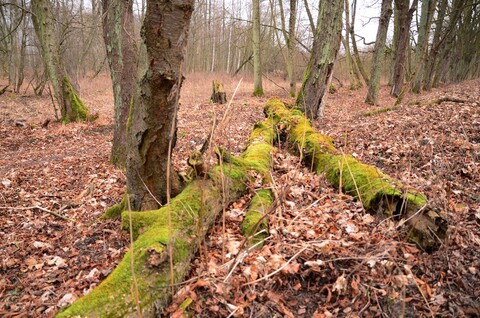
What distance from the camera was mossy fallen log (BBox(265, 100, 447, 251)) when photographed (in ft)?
8.73

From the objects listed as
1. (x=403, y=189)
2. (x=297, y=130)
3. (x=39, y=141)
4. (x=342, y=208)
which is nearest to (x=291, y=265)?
(x=342, y=208)

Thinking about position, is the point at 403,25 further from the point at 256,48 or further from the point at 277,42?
the point at 277,42

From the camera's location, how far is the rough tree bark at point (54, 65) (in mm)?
9474

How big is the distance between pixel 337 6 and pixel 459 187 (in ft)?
18.6

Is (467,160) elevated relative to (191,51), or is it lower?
lower

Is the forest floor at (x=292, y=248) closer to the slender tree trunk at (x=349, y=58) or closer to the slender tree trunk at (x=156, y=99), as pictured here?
the slender tree trunk at (x=156, y=99)

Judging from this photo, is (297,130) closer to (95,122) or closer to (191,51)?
(95,122)

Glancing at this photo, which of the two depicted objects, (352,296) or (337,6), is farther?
(337,6)

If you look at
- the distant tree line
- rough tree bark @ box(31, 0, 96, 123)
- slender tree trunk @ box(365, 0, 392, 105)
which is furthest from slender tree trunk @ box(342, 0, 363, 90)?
rough tree bark @ box(31, 0, 96, 123)

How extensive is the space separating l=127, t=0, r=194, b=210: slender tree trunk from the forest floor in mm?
386

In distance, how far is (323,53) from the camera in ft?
25.8

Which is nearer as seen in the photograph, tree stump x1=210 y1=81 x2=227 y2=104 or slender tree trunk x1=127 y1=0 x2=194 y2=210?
slender tree trunk x1=127 y1=0 x2=194 y2=210

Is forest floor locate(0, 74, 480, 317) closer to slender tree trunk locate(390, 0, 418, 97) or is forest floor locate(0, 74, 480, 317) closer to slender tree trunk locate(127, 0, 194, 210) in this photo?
slender tree trunk locate(127, 0, 194, 210)

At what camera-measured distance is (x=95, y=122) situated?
10477 mm
